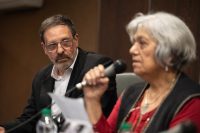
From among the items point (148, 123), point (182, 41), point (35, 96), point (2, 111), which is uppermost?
point (182, 41)

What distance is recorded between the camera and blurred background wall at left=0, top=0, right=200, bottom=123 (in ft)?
8.48

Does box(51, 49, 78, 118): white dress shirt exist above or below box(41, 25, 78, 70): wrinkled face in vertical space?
below

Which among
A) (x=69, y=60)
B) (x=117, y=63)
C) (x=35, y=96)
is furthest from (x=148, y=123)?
(x=35, y=96)

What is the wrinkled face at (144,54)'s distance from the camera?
48.5 inches

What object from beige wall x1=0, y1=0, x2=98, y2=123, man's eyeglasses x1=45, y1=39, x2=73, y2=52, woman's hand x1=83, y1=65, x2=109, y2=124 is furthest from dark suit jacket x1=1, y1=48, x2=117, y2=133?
beige wall x1=0, y1=0, x2=98, y2=123

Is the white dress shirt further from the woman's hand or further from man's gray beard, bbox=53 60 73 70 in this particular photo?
the woman's hand

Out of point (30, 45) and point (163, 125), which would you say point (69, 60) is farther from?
point (30, 45)

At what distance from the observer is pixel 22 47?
4.09 metres

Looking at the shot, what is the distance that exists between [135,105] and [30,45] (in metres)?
2.91

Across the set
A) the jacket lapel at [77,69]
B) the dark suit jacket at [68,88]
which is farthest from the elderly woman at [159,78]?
the jacket lapel at [77,69]

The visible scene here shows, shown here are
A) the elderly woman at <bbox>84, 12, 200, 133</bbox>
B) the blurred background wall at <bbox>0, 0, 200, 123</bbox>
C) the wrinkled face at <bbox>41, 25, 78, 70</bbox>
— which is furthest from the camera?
the blurred background wall at <bbox>0, 0, 200, 123</bbox>

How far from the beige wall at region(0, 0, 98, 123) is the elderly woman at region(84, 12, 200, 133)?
82.8 inches

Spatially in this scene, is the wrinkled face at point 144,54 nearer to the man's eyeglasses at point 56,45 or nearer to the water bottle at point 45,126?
the water bottle at point 45,126

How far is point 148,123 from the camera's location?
121cm
